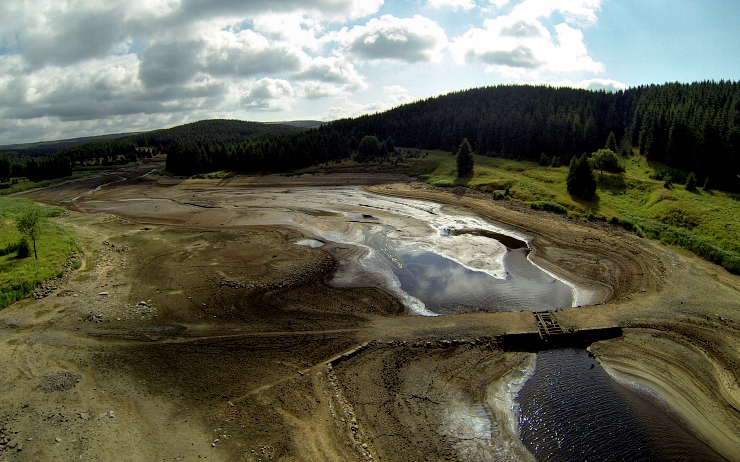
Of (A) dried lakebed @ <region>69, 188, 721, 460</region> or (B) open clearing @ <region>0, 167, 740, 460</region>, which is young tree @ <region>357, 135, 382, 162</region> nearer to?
(A) dried lakebed @ <region>69, 188, 721, 460</region>

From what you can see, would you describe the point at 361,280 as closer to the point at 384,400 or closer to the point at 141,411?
the point at 384,400

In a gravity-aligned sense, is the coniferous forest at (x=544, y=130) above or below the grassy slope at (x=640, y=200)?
above

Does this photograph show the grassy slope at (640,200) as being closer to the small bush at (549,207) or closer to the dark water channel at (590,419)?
the small bush at (549,207)

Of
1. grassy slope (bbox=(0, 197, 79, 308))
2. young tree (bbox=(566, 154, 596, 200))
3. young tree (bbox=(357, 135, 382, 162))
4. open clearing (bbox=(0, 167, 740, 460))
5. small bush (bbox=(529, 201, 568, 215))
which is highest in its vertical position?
young tree (bbox=(357, 135, 382, 162))

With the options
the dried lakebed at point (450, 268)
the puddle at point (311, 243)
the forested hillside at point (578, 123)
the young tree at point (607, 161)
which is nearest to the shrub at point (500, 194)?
the dried lakebed at point (450, 268)

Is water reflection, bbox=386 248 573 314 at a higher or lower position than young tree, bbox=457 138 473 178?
lower

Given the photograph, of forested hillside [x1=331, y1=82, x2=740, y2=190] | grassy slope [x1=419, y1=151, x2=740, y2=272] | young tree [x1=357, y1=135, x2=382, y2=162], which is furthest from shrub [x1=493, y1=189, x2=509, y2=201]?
young tree [x1=357, y1=135, x2=382, y2=162]

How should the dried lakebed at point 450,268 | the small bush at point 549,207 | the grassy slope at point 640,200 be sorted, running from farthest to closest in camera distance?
the small bush at point 549,207, the grassy slope at point 640,200, the dried lakebed at point 450,268
